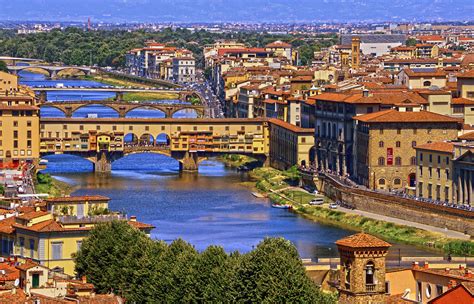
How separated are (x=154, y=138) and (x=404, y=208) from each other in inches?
969

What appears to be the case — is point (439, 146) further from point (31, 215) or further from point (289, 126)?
point (31, 215)

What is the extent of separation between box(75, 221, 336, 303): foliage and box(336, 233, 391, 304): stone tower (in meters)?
0.87

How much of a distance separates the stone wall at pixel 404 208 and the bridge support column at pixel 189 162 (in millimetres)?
12053

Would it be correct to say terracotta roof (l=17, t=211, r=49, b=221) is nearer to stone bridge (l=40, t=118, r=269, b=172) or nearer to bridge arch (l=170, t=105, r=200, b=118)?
stone bridge (l=40, t=118, r=269, b=172)

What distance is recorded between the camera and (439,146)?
53.7 meters

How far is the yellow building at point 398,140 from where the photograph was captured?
187 ft

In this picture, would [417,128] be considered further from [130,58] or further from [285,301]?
[130,58]

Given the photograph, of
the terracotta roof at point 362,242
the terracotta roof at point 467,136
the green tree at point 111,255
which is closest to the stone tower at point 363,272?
the terracotta roof at point 362,242

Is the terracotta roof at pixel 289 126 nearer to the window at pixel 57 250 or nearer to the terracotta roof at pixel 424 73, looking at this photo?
the terracotta roof at pixel 424 73

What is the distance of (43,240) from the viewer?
3138cm

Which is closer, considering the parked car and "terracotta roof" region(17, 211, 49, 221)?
"terracotta roof" region(17, 211, 49, 221)

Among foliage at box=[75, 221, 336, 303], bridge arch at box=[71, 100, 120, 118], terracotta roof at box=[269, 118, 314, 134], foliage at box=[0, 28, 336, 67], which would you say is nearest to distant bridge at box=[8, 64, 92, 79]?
foliage at box=[0, 28, 336, 67]

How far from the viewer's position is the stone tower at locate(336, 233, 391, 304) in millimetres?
22891

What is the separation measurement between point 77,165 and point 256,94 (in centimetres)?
1395
